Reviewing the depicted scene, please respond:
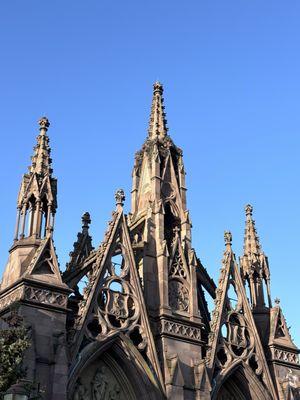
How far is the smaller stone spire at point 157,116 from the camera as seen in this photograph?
30.5 m

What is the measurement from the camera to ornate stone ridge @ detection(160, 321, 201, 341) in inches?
971

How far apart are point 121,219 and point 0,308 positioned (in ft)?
18.5

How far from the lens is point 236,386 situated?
27047 millimetres

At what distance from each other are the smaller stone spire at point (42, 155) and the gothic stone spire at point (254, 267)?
10.5 metres

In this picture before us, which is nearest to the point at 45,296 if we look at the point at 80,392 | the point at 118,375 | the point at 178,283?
the point at 80,392

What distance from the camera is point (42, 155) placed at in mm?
25062

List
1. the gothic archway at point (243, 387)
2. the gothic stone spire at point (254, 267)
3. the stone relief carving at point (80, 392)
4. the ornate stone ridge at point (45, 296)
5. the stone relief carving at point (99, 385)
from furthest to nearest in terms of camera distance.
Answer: the gothic stone spire at point (254, 267) → the gothic archway at point (243, 387) → the stone relief carving at point (99, 385) → the stone relief carving at point (80, 392) → the ornate stone ridge at point (45, 296)

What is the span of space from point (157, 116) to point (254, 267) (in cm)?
786

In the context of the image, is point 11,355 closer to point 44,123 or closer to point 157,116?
point 44,123

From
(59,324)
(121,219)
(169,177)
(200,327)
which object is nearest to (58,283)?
(59,324)

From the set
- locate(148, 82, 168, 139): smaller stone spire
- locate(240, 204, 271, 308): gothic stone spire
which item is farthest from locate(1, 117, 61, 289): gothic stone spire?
locate(240, 204, 271, 308): gothic stone spire

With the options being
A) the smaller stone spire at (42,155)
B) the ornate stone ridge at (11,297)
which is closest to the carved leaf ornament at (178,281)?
the smaller stone spire at (42,155)

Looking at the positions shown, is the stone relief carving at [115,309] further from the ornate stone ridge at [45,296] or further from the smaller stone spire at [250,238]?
the smaller stone spire at [250,238]

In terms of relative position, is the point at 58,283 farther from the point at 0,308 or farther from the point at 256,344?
the point at 256,344
